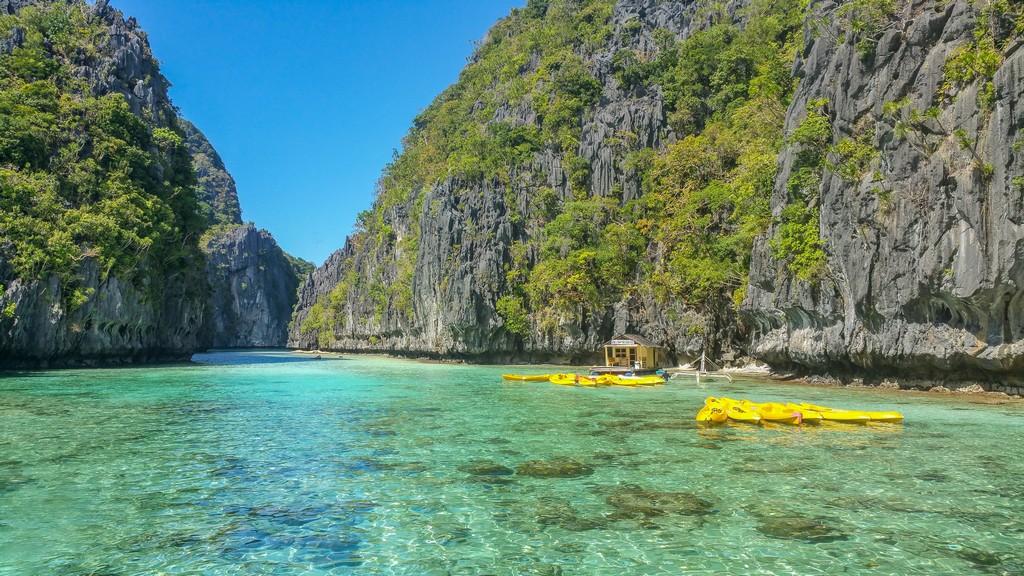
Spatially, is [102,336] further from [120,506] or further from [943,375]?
[943,375]

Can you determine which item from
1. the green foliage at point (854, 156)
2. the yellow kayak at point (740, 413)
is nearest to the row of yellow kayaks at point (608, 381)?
the yellow kayak at point (740, 413)

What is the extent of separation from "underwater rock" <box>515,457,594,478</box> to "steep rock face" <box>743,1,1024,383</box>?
43.9ft

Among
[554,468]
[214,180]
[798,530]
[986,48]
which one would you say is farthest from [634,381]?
[214,180]

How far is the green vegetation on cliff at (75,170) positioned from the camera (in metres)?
29.6

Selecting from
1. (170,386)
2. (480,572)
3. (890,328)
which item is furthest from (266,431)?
(890,328)

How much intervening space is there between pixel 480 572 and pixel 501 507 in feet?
5.71

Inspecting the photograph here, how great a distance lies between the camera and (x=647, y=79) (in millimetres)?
43531

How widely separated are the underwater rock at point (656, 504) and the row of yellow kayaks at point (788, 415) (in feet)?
18.5

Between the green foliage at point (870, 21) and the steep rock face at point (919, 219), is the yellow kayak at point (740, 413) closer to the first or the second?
the steep rock face at point (919, 219)

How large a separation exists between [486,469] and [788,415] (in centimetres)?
746

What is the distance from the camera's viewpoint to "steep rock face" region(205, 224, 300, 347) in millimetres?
99938

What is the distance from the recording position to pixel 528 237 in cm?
4256

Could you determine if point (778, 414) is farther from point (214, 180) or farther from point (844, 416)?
point (214, 180)

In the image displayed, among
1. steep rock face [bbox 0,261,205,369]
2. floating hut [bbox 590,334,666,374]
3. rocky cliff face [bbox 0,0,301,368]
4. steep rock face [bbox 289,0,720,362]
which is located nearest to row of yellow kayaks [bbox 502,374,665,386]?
floating hut [bbox 590,334,666,374]
